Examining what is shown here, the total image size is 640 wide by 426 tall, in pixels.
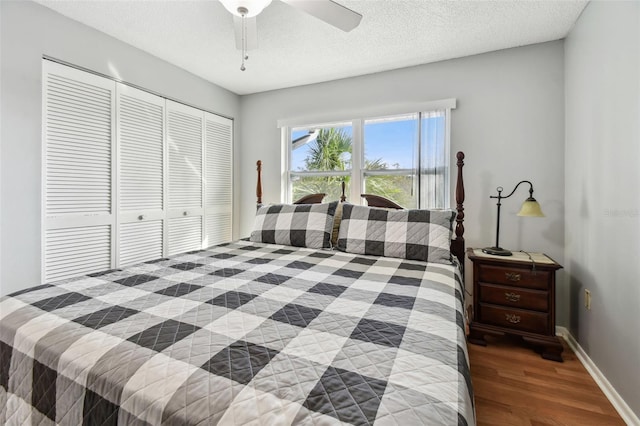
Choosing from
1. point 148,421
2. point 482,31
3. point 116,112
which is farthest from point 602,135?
point 116,112

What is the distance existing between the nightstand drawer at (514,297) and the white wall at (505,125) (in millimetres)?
463

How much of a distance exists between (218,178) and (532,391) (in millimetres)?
3391

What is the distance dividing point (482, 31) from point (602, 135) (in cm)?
114

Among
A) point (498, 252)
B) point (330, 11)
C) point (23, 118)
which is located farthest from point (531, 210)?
point (23, 118)

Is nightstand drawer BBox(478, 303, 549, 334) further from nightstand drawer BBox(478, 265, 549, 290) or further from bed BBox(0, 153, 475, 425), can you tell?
bed BBox(0, 153, 475, 425)

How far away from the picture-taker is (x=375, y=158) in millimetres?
3094

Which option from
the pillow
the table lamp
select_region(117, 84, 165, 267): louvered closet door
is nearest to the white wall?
the table lamp

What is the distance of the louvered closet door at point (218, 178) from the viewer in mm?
3420

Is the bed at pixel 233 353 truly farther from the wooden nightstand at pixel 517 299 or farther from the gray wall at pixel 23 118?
the wooden nightstand at pixel 517 299

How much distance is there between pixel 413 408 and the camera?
628mm

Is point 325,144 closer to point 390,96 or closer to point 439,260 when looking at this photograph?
point 390,96

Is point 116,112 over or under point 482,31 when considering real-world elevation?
under

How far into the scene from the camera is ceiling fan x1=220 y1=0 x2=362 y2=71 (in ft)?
4.73

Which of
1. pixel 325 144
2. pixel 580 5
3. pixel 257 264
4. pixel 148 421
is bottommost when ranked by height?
pixel 148 421
